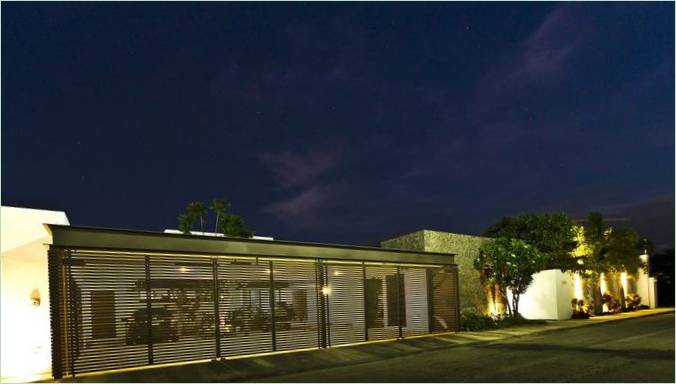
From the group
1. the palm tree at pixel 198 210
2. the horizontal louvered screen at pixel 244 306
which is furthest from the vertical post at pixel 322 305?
the palm tree at pixel 198 210

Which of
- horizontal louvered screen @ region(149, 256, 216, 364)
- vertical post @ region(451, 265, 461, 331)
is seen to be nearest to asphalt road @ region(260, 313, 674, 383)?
horizontal louvered screen @ region(149, 256, 216, 364)

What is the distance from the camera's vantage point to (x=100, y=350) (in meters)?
12.9

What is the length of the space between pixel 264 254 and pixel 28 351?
586 cm

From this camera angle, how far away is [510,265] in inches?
1012

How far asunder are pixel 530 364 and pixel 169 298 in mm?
7817

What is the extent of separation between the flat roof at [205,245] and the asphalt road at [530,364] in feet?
12.5

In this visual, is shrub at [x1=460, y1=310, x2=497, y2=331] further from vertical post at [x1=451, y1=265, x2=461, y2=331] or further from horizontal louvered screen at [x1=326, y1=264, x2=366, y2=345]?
horizontal louvered screen at [x1=326, y1=264, x2=366, y2=345]

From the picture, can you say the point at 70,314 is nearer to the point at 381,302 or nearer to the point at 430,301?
the point at 381,302

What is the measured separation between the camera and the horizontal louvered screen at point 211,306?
41.9ft

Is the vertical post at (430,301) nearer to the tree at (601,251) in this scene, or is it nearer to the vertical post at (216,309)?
the vertical post at (216,309)

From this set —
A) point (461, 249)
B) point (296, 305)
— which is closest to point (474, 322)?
point (461, 249)

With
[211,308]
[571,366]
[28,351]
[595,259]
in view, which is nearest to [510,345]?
[571,366]

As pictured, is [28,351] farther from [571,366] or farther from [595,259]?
[595,259]

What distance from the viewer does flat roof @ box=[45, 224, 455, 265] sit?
509 inches
